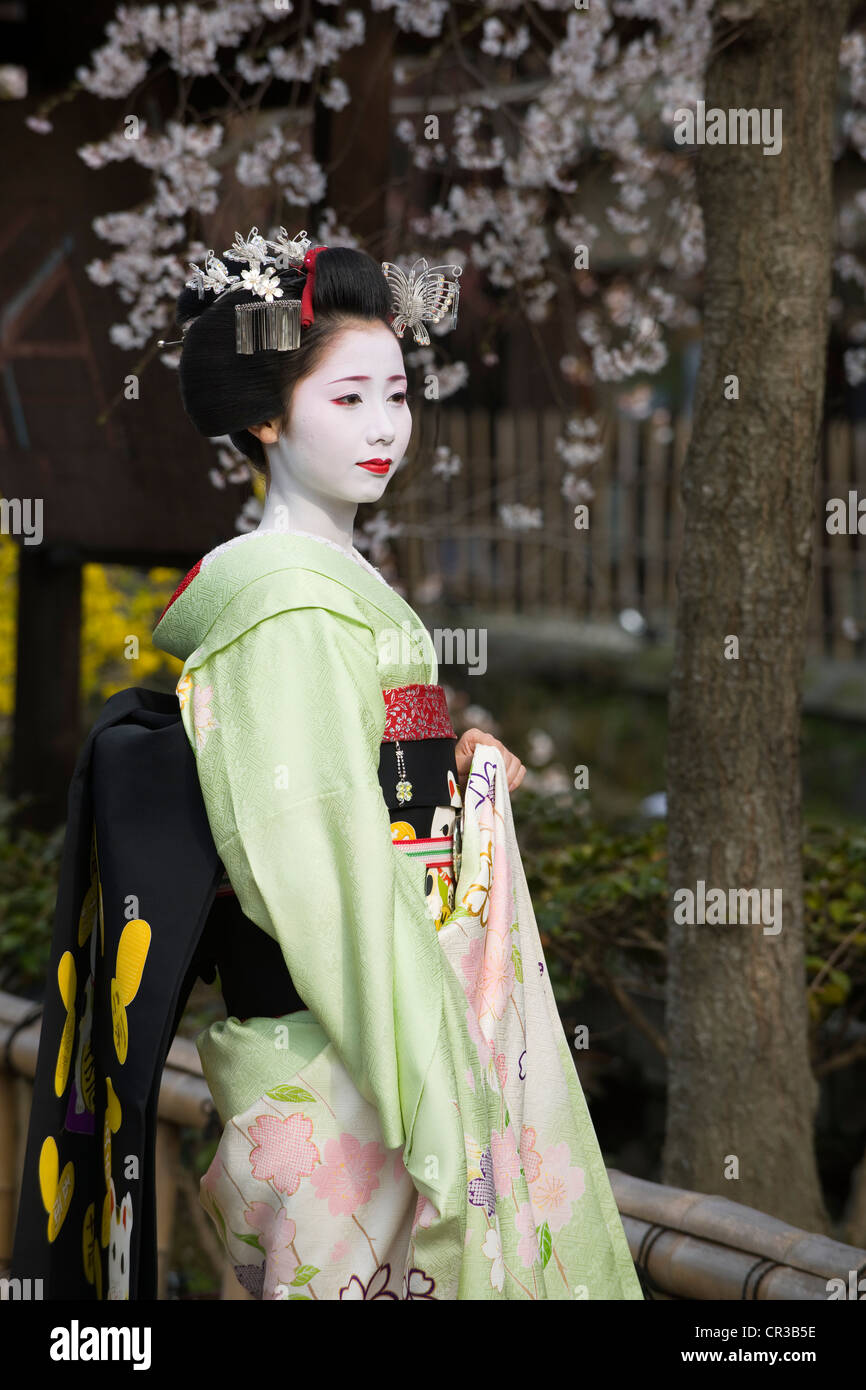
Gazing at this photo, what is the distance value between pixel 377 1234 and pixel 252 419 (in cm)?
134

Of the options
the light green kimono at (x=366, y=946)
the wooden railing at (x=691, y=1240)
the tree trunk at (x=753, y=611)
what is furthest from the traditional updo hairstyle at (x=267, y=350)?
the wooden railing at (x=691, y=1240)

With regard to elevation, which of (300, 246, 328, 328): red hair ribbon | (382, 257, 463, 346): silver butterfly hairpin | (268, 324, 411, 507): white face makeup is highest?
(382, 257, 463, 346): silver butterfly hairpin

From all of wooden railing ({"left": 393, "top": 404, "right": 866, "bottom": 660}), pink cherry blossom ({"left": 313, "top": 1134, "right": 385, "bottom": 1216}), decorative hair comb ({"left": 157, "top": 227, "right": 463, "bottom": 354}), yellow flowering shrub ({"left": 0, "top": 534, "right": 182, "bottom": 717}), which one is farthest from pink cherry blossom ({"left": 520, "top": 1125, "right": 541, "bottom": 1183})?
wooden railing ({"left": 393, "top": 404, "right": 866, "bottom": 660})

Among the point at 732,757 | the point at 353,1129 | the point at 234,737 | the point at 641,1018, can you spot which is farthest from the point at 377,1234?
the point at 641,1018

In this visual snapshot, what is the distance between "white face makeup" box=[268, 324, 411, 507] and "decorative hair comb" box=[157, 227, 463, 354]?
0.08 m

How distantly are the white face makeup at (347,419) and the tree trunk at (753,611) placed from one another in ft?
4.63

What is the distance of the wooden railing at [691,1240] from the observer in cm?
260

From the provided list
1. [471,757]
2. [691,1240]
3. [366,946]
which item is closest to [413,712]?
[471,757]

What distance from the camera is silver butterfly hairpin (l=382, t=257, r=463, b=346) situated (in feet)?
8.03

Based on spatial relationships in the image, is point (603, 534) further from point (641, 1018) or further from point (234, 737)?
point (234, 737)

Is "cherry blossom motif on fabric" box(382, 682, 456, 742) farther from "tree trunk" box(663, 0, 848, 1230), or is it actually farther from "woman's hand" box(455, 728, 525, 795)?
"tree trunk" box(663, 0, 848, 1230)

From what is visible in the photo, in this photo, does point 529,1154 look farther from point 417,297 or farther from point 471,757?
point 417,297

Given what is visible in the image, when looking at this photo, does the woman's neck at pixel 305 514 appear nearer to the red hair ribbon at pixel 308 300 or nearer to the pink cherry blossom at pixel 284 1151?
the red hair ribbon at pixel 308 300

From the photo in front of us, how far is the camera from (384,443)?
229 cm
